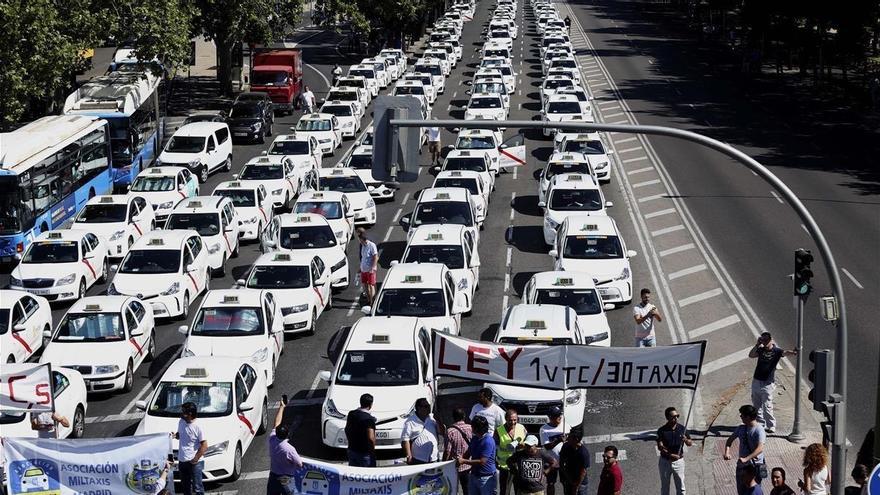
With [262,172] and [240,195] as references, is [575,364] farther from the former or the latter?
[262,172]

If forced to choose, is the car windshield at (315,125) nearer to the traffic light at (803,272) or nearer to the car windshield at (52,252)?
the car windshield at (52,252)

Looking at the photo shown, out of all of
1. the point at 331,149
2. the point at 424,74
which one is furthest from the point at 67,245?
the point at 424,74

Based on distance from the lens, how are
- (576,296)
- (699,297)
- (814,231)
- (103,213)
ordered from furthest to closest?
1. (103,213)
2. (699,297)
3. (576,296)
4. (814,231)

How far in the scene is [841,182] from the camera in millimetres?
44500

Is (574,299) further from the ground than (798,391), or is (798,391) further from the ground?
(798,391)

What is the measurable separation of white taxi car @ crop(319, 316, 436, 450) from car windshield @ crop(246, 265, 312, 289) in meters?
5.49

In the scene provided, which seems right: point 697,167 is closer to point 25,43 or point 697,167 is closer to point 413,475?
point 25,43

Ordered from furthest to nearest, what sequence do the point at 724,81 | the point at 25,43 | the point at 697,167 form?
the point at 724,81
the point at 697,167
the point at 25,43

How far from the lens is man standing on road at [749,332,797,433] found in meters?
20.8

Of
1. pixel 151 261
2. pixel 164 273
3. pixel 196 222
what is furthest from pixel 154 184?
pixel 164 273

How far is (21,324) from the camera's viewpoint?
26.0m

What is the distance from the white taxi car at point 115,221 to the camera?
111ft

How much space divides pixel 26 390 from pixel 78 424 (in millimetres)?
2202

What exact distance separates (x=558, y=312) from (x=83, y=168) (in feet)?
68.6
